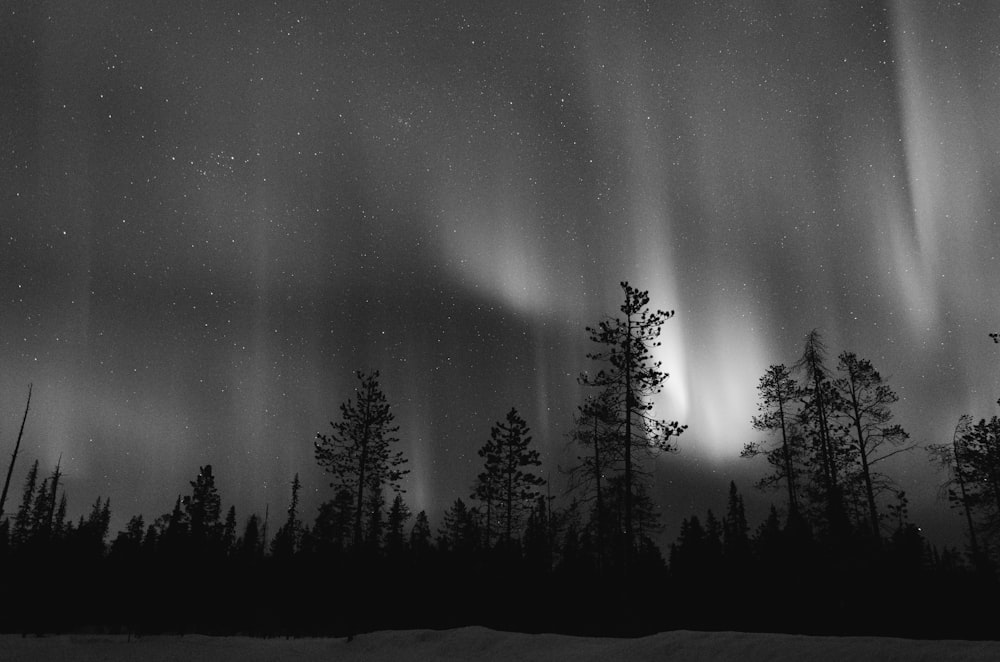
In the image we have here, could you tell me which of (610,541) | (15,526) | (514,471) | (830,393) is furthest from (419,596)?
(15,526)

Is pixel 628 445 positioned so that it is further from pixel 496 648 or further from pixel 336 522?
pixel 336 522

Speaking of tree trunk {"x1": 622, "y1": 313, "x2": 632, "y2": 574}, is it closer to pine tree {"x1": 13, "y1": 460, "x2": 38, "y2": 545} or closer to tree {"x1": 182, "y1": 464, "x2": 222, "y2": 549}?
tree {"x1": 182, "y1": 464, "x2": 222, "y2": 549}

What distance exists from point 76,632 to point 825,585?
134ft

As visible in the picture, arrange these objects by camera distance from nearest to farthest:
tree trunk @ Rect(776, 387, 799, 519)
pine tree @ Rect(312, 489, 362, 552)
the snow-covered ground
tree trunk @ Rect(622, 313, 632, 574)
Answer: the snow-covered ground < tree trunk @ Rect(622, 313, 632, 574) < tree trunk @ Rect(776, 387, 799, 519) < pine tree @ Rect(312, 489, 362, 552)

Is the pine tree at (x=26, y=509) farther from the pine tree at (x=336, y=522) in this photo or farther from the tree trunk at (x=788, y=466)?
the tree trunk at (x=788, y=466)

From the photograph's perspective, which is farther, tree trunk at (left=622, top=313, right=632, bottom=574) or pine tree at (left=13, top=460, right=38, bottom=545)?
Result: pine tree at (left=13, top=460, right=38, bottom=545)

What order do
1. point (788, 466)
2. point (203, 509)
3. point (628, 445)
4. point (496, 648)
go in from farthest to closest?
point (203, 509) → point (788, 466) → point (628, 445) → point (496, 648)

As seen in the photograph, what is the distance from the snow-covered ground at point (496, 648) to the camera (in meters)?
9.25

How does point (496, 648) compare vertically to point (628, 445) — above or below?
below

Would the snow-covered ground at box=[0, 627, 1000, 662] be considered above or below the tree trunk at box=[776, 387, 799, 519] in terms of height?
below

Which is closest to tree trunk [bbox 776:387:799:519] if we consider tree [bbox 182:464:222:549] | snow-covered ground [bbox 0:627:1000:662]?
snow-covered ground [bbox 0:627:1000:662]

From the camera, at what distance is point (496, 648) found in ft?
54.9

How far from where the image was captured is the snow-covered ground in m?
9.25

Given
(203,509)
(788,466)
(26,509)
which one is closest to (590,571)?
(788,466)
